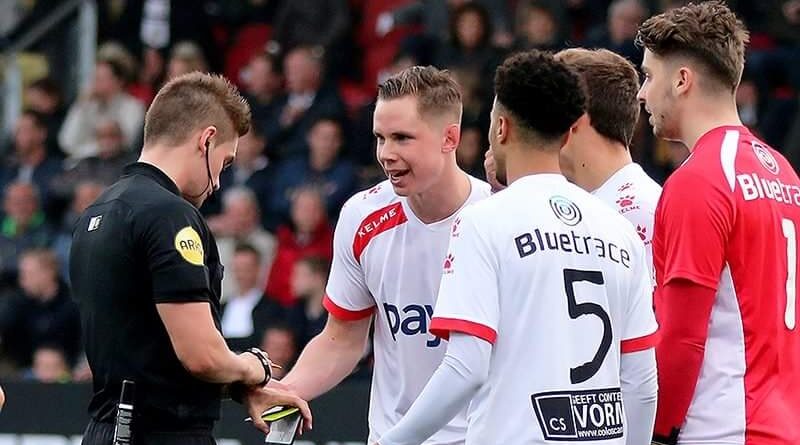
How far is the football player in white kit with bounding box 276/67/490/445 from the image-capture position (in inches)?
242

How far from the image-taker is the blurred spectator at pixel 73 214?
13508mm

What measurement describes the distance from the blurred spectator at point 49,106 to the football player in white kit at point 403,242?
903cm

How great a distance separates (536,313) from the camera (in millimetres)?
4809

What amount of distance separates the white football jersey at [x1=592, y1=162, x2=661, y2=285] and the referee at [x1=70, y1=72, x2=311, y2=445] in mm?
1394

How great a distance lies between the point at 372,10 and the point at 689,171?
10.3m

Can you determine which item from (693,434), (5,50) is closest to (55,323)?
(5,50)

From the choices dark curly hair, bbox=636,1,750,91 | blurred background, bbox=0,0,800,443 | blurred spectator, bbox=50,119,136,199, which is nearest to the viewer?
dark curly hair, bbox=636,1,750,91

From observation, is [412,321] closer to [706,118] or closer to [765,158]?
[706,118]

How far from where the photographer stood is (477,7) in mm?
13016

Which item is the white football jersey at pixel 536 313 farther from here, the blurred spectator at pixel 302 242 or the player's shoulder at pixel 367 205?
the blurred spectator at pixel 302 242

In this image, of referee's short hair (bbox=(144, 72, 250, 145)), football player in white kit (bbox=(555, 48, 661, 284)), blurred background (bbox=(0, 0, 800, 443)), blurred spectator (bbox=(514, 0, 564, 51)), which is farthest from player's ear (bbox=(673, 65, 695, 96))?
blurred spectator (bbox=(514, 0, 564, 51))

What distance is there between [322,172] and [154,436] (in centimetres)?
760

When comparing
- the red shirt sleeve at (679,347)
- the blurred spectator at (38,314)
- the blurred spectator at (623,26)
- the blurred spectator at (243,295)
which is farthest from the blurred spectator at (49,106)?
the red shirt sleeve at (679,347)

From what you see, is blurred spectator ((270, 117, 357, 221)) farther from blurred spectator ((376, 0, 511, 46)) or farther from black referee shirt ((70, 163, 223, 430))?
black referee shirt ((70, 163, 223, 430))
